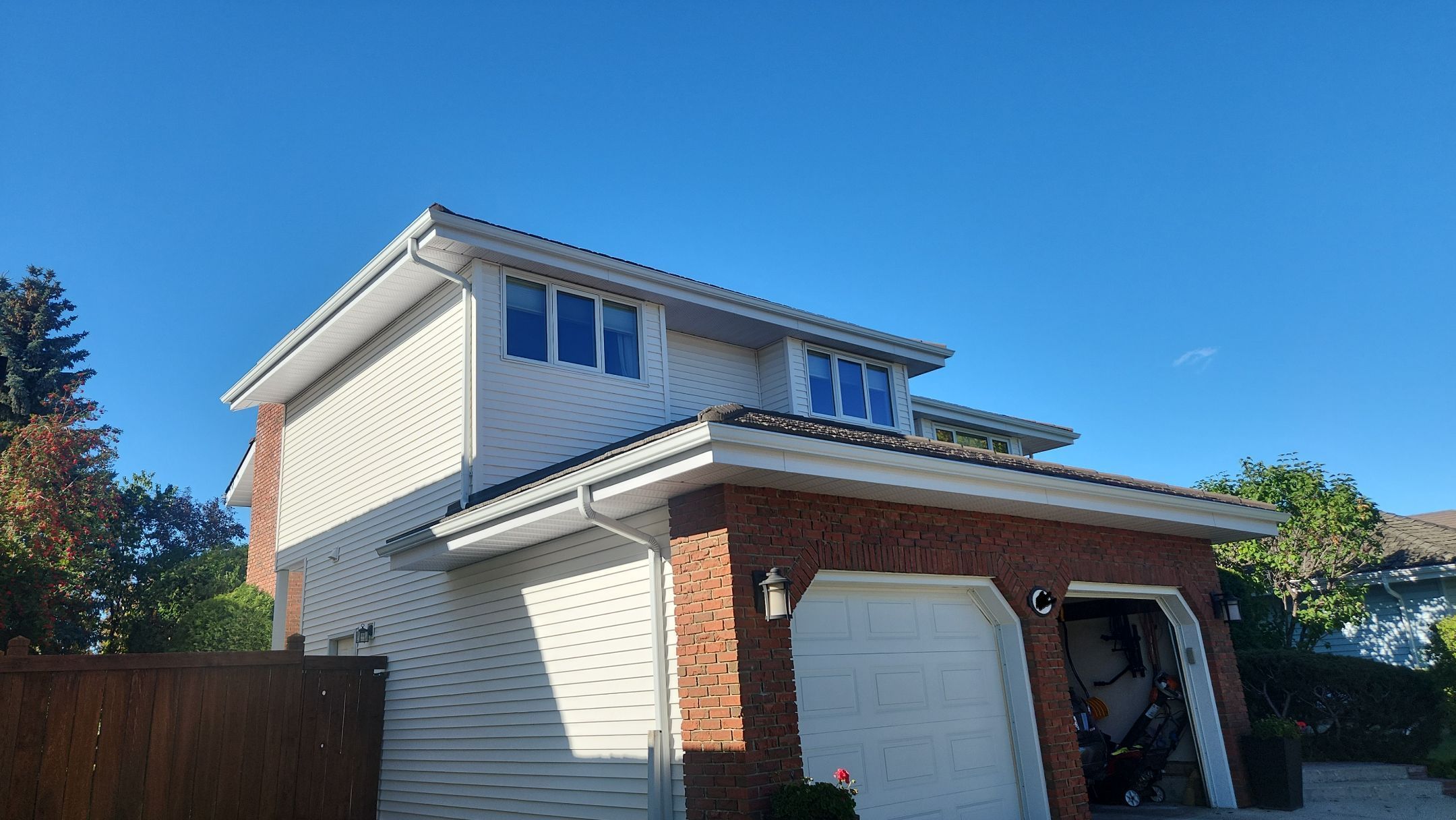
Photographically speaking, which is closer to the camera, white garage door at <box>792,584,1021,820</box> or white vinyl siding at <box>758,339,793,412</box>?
white garage door at <box>792,584,1021,820</box>

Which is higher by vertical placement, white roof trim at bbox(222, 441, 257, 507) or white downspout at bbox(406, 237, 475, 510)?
white roof trim at bbox(222, 441, 257, 507)

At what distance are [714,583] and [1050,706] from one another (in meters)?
3.93

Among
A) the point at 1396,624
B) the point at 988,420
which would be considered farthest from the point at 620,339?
the point at 1396,624

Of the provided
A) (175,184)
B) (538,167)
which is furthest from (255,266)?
(538,167)

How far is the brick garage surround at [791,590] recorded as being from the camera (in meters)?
5.92

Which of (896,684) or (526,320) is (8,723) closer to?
(526,320)

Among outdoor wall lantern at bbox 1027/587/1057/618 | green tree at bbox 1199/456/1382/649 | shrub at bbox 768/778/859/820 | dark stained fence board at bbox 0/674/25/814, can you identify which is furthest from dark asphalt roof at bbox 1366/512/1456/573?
dark stained fence board at bbox 0/674/25/814

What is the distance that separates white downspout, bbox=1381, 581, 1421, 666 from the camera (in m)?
17.1

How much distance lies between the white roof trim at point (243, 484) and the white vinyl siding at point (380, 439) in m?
5.87

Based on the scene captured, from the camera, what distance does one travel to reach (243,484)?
1959cm

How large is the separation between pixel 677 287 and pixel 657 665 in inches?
216

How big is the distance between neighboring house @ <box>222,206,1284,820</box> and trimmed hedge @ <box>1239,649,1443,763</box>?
115 inches

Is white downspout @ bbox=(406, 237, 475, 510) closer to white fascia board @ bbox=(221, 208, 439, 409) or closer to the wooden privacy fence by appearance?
white fascia board @ bbox=(221, 208, 439, 409)

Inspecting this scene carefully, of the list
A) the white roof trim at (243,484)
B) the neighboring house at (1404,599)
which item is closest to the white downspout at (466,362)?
the white roof trim at (243,484)
